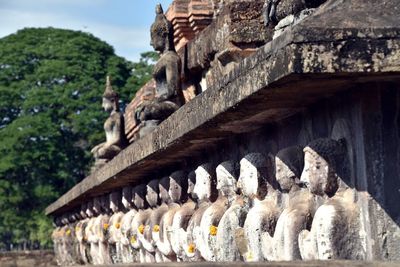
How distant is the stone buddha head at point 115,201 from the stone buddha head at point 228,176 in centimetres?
482

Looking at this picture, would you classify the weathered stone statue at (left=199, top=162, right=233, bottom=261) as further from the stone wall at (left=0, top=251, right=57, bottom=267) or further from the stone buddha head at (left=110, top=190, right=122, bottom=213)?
the stone wall at (left=0, top=251, right=57, bottom=267)

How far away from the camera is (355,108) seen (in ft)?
14.1

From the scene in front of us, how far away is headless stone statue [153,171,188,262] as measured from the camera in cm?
754

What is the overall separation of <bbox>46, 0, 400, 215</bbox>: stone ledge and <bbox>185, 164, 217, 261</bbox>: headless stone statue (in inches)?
18.3

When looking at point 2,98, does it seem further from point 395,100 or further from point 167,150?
point 395,100

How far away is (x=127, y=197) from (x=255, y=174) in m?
4.73

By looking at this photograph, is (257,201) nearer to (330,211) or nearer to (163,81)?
(330,211)

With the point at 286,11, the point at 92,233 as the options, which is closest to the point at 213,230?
the point at 286,11

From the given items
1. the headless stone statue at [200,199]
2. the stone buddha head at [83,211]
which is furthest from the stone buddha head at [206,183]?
the stone buddha head at [83,211]

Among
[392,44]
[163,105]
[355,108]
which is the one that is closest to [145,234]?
[163,105]

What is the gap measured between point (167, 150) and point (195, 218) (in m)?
0.45

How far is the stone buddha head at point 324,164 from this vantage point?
14.5 ft

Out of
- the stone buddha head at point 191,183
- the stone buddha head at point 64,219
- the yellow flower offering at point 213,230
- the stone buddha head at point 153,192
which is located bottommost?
the yellow flower offering at point 213,230

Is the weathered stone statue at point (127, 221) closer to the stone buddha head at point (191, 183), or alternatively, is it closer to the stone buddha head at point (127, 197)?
the stone buddha head at point (127, 197)
